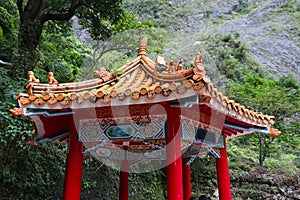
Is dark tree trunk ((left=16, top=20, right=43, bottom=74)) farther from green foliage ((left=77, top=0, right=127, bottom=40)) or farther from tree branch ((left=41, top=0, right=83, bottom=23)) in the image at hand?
green foliage ((left=77, top=0, right=127, bottom=40))

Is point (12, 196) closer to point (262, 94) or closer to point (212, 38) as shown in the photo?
point (262, 94)

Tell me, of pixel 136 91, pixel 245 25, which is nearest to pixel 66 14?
pixel 136 91

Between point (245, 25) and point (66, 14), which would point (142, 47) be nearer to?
point (66, 14)

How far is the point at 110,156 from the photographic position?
23.2 feet

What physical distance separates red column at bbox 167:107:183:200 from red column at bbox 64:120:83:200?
1.41m

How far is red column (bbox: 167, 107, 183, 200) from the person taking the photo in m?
4.05

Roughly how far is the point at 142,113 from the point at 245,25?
43.9 meters

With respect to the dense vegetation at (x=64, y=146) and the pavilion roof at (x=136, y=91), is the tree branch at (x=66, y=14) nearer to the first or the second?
the dense vegetation at (x=64, y=146)

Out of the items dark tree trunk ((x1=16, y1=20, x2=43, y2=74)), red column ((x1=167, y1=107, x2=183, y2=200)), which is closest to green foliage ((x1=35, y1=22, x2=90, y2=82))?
dark tree trunk ((x1=16, y1=20, x2=43, y2=74))

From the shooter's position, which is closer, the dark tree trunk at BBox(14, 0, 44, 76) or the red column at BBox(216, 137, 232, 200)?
the red column at BBox(216, 137, 232, 200)

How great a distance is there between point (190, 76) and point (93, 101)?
132 cm

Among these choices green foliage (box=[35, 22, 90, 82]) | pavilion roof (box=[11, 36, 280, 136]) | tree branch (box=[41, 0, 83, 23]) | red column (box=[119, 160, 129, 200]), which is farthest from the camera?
green foliage (box=[35, 22, 90, 82])

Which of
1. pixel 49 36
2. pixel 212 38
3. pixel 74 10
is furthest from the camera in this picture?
pixel 212 38

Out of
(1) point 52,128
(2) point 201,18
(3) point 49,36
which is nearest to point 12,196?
(1) point 52,128
